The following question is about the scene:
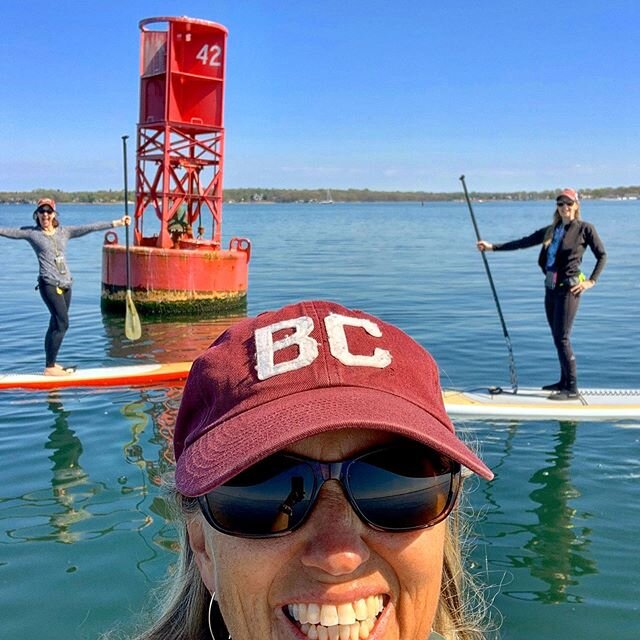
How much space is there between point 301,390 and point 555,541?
187 inches

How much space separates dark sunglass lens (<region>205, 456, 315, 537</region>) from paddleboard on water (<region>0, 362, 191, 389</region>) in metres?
8.86

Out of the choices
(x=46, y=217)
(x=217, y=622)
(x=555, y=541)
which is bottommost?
(x=555, y=541)

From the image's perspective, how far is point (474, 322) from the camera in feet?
51.0

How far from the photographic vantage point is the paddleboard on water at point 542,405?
8258 mm

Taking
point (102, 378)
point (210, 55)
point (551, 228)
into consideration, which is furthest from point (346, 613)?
point (210, 55)

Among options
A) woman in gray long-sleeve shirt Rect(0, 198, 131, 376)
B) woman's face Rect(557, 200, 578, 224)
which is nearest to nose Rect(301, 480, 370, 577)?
woman's face Rect(557, 200, 578, 224)

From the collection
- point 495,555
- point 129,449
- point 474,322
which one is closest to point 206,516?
point 495,555

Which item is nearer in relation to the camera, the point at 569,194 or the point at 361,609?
the point at 361,609

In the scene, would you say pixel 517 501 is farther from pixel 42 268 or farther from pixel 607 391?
pixel 42 268

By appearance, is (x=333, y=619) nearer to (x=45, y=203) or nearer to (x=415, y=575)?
(x=415, y=575)

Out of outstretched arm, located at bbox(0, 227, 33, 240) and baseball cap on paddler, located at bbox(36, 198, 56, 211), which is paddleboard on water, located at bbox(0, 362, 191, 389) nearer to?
outstretched arm, located at bbox(0, 227, 33, 240)

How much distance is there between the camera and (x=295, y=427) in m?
1.26

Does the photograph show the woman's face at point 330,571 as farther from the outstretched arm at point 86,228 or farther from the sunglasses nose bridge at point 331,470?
the outstretched arm at point 86,228

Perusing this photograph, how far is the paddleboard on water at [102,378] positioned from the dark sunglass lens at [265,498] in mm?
8865
